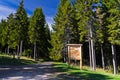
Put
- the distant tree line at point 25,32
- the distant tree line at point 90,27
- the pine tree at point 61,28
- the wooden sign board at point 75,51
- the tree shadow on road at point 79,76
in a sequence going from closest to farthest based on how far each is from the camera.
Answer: the tree shadow on road at point 79,76
the wooden sign board at point 75,51
the distant tree line at point 90,27
the pine tree at point 61,28
the distant tree line at point 25,32

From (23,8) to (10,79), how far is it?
119 feet

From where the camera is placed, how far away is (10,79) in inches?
565

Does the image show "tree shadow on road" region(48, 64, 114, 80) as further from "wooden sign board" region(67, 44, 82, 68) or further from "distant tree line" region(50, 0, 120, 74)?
"distant tree line" region(50, 0, 120, 74)

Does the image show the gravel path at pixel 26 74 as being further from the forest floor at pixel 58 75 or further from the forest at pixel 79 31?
the forest at pixel 79 31

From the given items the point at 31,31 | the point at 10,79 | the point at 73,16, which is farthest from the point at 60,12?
the point at 10,79

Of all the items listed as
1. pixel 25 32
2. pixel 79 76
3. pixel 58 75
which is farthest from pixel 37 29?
→ pixel 79 76

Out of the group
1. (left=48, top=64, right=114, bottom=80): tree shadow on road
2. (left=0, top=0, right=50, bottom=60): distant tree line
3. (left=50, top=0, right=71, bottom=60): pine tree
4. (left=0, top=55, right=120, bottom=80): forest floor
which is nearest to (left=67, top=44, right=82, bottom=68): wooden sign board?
(left=0, top=55, right=120, bottom=80): forest floor

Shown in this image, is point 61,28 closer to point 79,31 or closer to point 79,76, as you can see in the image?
point 79,31

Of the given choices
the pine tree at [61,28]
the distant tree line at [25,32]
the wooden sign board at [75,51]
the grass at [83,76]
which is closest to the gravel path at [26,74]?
the grass at [83,76]

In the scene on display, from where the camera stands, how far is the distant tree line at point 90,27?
30.4m

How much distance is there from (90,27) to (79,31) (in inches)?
433

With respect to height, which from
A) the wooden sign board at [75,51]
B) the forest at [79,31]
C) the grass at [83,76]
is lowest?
the grass at [83,76]

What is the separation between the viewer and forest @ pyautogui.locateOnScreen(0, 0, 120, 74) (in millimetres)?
32281

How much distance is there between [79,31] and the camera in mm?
44750
